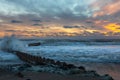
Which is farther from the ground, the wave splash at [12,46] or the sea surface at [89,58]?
the wave splash at [12,46]

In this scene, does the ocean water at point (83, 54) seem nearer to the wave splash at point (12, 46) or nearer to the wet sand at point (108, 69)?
the wave splash at point (12, 46)

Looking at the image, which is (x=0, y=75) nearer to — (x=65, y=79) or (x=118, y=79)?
(x=65, y=79)

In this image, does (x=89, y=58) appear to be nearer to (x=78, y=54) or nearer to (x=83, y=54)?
(x=83, y=54)

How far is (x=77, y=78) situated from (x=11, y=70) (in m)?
4.66

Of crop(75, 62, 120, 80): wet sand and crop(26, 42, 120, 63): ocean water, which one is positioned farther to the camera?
crop(26, 42, 120, 63): ocean water

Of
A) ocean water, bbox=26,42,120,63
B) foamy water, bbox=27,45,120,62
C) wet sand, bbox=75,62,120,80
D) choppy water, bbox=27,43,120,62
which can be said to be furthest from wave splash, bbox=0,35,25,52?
wet sand, bbox=75,62,120,80

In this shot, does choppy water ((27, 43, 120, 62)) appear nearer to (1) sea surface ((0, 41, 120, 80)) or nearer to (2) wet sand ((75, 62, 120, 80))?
(1) sea surface ((0, 41, 120, 80))

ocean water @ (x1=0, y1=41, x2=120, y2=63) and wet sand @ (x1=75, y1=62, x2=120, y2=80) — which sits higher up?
ocean water @ (x1=0, y1=41, x2=120, y2=63)

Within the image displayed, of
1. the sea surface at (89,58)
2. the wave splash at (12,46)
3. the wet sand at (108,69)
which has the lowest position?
the wet sand at (108,69)

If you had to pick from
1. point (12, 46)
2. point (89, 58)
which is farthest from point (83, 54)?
point (12, 46)

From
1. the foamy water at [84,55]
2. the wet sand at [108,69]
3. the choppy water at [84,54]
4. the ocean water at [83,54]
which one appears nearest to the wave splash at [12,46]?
the ocean water at [83,54]

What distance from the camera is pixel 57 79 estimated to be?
13.5 metres

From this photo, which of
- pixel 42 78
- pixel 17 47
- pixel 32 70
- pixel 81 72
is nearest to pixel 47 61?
pixel 32 70

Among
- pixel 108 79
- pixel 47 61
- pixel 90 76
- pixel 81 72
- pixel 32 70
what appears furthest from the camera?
pixel 47 61
